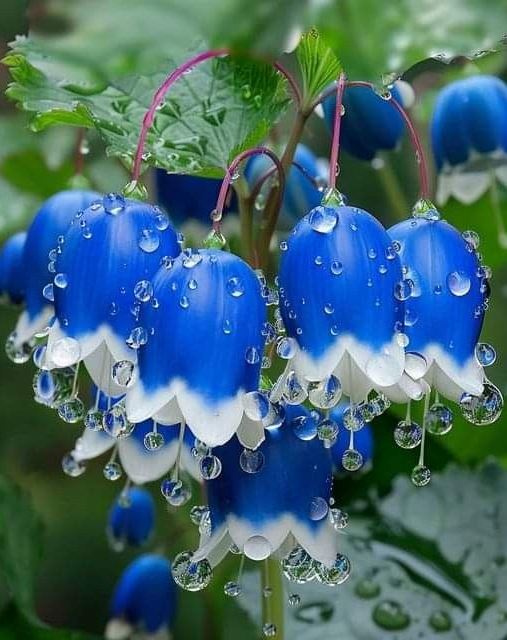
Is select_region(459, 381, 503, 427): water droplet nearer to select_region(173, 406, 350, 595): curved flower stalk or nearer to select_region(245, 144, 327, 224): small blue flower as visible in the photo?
select_region(173, 406, 350, 595): curved flower stalk

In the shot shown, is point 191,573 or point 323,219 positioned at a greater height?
point 323,219

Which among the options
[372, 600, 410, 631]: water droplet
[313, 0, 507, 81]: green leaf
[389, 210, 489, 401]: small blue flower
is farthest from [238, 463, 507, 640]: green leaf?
[313, 0, 507, 81]: green leaf

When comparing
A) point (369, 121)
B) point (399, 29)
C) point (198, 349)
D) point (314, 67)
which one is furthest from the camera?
point (369, 121)

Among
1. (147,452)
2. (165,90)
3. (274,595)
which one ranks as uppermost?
(165,90)

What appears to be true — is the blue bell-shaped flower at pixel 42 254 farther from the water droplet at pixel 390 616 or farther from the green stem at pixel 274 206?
the water droplet at pixel 390 616

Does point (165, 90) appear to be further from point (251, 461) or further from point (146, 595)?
point (146, 595)

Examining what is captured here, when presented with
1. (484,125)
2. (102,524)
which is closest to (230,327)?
(484,125)

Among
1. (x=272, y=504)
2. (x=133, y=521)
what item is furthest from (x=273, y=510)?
(x=133, y=521)
